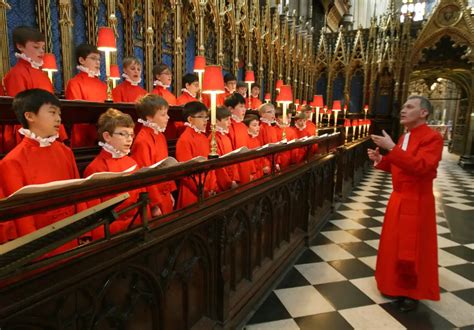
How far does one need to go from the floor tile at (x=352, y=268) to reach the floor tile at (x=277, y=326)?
43.0 inches

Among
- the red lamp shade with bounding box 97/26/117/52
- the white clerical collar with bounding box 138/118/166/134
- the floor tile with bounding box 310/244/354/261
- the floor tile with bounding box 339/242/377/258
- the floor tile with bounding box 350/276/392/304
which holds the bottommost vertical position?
the floor tile with bounding box 339/242/377/258

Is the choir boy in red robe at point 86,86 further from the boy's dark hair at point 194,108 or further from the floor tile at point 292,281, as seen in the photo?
the floor tile at point 292,281

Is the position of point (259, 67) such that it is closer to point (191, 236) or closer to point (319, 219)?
point (319, 219)

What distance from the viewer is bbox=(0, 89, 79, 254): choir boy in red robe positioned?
1.61 metres

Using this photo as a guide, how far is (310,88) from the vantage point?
50.6 feet

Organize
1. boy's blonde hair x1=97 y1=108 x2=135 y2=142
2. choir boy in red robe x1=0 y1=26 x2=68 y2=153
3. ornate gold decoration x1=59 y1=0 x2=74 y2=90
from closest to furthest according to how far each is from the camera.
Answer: boy's blonde hair x1=97 y1=108 x2=135 y2=142
choir boy in red robe x1=0 y1=26 x2=68 y2=153
ornate gold decoration x1=59 y1=0 x2=74 y2=90

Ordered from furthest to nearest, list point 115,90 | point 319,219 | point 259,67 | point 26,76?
1. point 259,67
2. point 319,219
3. point 115,90
4. point 26,76

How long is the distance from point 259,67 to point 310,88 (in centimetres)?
565

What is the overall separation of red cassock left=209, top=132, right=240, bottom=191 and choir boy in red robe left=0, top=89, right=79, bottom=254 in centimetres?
137

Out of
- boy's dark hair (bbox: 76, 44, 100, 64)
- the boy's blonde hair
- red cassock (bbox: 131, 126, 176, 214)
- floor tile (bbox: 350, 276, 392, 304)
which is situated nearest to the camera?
the boy's blonde hair

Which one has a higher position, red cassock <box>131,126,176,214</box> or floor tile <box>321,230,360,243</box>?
red cassock <box>131,126,176,214</box>

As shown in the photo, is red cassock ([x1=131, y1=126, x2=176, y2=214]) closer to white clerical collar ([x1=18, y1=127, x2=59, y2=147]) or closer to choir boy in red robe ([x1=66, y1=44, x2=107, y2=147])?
white clerical collar ([x1=18, y1=127, x2=59, y2=147])

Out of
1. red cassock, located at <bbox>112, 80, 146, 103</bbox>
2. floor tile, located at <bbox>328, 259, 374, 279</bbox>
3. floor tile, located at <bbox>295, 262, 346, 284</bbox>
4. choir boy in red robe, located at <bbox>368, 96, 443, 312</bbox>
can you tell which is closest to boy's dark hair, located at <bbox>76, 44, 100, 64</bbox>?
red cassock, located at <bbox>112, 80, 146, 103</bbox>

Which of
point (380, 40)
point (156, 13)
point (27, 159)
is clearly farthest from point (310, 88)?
Result: point (27, 159)
